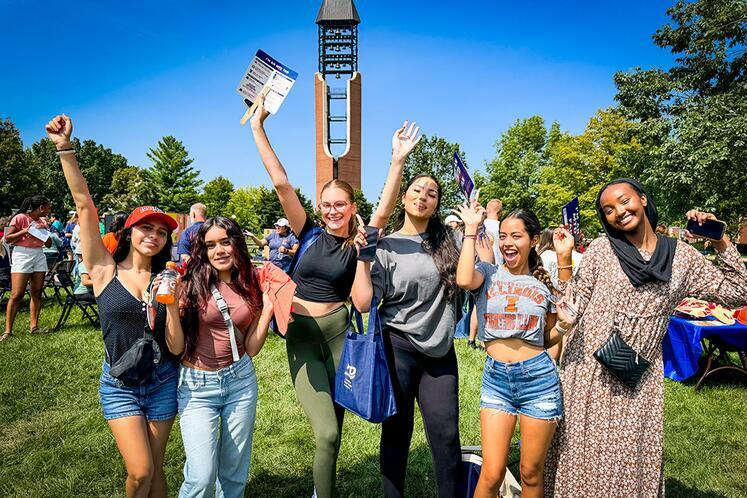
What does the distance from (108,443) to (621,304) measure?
4.54 m

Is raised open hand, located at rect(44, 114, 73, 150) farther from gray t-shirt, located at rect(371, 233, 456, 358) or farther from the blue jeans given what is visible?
gray t-shirt, located at rect(371, 233, 456, 358)

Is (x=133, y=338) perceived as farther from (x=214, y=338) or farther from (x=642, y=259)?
(x=642, y=259)

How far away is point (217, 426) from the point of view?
255 centimetres

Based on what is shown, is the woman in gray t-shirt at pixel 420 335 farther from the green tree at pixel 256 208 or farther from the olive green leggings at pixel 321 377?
the green tree at pixel 256 208

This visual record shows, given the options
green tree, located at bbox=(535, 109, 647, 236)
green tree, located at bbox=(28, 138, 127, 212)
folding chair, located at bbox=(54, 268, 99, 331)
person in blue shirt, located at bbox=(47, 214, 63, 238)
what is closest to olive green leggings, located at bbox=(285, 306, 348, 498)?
folding chair, located at bbox=(54, 268, 99, 331)

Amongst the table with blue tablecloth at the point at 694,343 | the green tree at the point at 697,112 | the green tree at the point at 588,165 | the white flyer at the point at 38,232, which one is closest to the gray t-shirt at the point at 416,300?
the table with blue tablecloth at the point at 694,343

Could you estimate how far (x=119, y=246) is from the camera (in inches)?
105

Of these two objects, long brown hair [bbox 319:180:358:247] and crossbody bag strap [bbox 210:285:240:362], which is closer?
crossbody bag strap [bbox 210:285:240:362]

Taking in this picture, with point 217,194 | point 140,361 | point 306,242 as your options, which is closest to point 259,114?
point 306,242

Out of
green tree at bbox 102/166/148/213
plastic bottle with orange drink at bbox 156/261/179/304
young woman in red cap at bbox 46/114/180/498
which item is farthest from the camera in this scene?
green tree at bbox 102/166/148/213

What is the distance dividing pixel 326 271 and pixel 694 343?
16.6 ft

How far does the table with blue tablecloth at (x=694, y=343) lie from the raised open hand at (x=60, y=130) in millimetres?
6580

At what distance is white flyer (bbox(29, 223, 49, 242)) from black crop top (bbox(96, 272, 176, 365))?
6.20m

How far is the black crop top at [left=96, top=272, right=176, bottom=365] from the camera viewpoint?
242 cm
